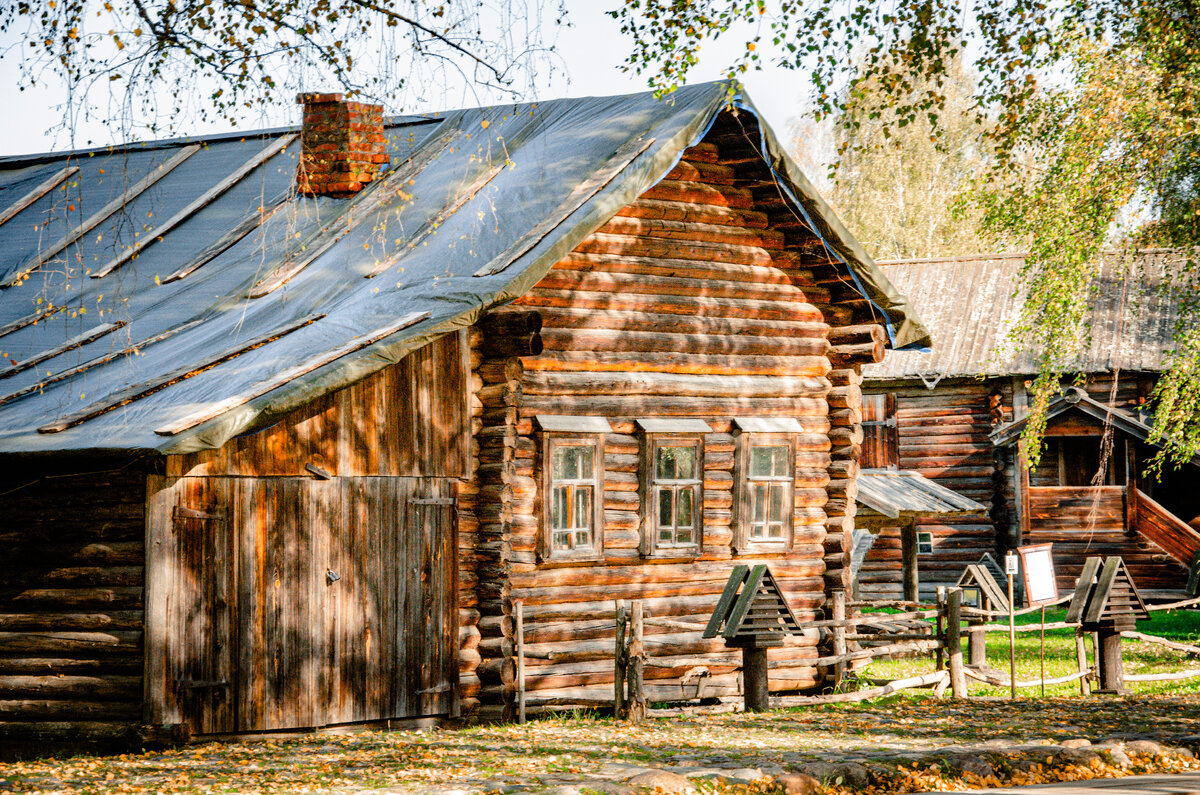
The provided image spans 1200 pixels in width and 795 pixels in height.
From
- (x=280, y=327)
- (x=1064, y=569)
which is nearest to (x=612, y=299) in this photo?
(x=280, y=327)

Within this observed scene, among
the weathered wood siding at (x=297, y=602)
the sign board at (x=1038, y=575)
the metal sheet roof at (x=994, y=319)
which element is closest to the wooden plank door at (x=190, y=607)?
the weathered wood siding at (x=297, y=602)

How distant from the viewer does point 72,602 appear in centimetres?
1103

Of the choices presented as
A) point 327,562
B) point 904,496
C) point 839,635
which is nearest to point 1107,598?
point 839,635

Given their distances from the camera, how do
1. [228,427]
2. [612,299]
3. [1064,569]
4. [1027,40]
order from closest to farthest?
[228,427] < [1027,40] < [612,299] < [1064,569]

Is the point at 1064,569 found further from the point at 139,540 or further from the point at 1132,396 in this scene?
the point at 139,540

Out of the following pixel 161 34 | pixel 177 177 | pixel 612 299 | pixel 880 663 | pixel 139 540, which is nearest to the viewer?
pixel 161 34

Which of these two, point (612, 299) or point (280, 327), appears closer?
point (280, 327)

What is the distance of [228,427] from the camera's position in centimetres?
1013

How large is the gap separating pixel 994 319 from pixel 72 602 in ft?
73.4

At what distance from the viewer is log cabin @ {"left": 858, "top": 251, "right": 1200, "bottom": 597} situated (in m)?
25.3

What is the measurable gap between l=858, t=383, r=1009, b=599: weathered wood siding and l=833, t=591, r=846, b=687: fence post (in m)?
11.9

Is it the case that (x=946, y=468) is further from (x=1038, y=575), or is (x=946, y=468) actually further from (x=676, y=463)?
(x=676, y=463)

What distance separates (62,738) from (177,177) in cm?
901

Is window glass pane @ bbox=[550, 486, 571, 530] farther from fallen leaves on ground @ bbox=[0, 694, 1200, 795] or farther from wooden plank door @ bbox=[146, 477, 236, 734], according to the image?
wooden plank door @ bbox=[146, 477, 236, 734]
